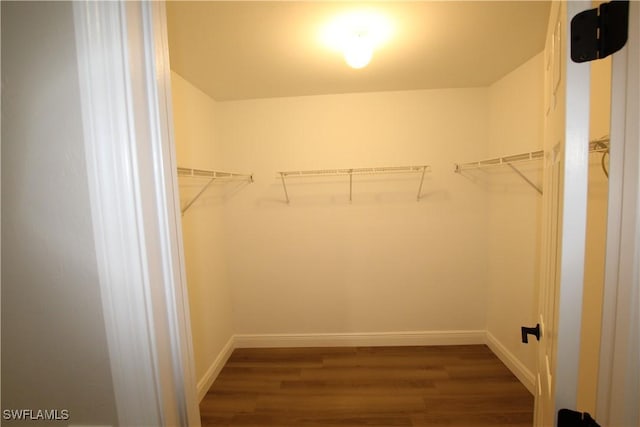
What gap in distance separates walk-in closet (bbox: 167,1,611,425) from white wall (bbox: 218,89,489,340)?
14 mm

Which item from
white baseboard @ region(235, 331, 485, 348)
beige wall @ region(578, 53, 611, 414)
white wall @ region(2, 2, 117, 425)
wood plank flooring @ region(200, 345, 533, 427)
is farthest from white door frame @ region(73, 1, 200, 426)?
white baseboard @ region(235, 331, 485, 348)

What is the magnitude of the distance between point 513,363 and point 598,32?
A: 2.48 meters

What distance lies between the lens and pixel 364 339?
101 inches

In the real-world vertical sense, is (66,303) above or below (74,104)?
below

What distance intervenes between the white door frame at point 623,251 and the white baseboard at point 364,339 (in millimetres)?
2138

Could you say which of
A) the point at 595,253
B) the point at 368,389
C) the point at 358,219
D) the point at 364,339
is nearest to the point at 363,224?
the point at 358,219

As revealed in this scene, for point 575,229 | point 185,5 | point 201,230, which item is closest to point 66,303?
point 575,229

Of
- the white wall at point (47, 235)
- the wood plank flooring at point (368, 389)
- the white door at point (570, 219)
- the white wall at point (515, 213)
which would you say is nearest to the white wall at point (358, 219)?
the white wall at point (515, 213)

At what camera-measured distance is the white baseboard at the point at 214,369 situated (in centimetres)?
198

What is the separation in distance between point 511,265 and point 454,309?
2.28 ft

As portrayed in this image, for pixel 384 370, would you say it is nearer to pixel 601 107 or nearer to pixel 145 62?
pixel 601 107

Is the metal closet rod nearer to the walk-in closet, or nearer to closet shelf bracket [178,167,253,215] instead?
the walk-in closet

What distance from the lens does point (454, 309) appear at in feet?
8.18

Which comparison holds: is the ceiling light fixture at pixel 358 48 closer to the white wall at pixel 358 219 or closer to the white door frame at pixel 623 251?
the white wall at pixel 358 219
